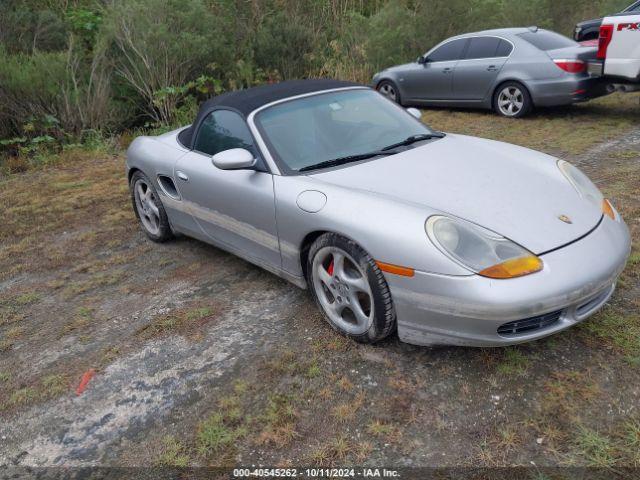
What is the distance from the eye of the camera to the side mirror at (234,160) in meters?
3.40

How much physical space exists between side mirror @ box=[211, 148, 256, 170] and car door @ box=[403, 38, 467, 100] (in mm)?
6604

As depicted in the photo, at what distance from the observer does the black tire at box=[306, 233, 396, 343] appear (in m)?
2.75

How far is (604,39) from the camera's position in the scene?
7.27m

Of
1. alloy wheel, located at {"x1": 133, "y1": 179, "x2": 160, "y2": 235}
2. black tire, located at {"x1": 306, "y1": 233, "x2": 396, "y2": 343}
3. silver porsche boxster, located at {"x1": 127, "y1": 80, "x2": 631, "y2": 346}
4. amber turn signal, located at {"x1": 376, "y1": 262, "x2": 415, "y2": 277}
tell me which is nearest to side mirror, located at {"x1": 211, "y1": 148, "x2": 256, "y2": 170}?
silver porsche boxster, located at {"x1": 127, "y1": 80, "x2": 631, "y2": 346}

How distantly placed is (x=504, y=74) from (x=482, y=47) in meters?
0.75

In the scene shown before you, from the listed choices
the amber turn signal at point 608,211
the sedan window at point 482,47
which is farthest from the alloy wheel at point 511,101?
the amber turn signal at point 608,211

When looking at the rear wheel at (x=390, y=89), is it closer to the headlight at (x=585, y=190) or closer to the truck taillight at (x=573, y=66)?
the truck taillight at (x=573, y=66)

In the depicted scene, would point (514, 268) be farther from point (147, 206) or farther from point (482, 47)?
point (482, 47)

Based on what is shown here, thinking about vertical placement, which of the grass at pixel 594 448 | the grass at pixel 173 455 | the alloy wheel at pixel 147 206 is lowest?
the grass at pixel 173 455

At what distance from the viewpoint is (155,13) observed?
370 inches

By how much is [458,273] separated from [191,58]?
852 cm

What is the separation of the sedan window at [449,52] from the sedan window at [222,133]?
243 inches

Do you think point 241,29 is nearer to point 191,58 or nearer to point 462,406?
point 191,58

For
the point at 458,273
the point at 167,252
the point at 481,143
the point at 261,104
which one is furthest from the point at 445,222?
the point at 167,252
